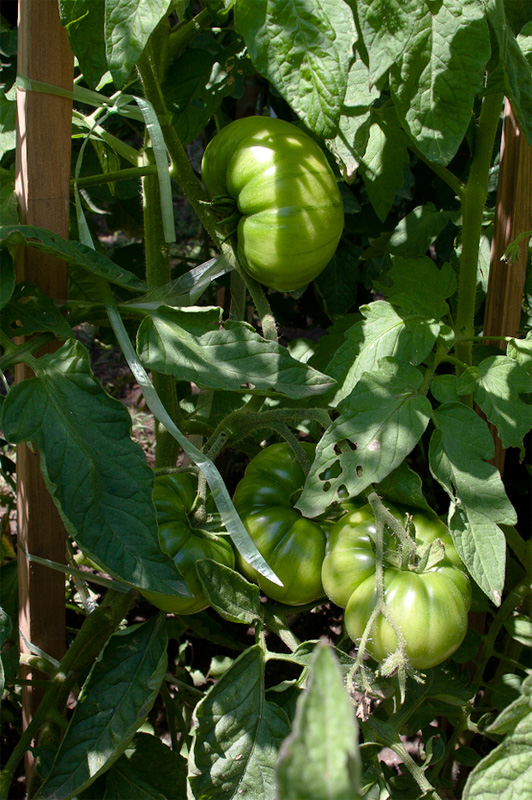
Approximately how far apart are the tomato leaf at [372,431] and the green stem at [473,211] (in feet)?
0.62

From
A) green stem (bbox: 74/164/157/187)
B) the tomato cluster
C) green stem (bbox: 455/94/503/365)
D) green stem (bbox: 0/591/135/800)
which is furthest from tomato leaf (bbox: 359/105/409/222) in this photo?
green stem (bbox: 0/591/135/800)

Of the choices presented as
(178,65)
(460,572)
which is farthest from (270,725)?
(178,65)

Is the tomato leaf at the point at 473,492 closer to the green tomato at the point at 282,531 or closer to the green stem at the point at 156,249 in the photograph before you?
the green tomato at the point at 282,531

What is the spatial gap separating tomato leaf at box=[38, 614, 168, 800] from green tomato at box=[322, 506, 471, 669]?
268mm

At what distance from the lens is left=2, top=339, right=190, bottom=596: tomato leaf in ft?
2.24

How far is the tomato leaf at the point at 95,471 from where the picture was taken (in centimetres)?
68

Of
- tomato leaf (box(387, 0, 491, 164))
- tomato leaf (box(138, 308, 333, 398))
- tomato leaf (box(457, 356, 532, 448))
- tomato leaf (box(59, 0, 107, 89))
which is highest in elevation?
tomato leaf (box(59, 0, 107, 89))

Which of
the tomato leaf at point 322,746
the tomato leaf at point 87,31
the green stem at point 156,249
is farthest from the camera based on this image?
the green stem at point 156,249

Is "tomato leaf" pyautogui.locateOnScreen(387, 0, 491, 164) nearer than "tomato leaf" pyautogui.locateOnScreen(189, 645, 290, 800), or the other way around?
"tomato leaf" pyautogui.locateOnScreen(387, 0, 491, 164)

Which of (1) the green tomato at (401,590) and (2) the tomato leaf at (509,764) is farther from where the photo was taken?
(1) the green tomato at (401,590)

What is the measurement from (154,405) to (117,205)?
1011 millimetres

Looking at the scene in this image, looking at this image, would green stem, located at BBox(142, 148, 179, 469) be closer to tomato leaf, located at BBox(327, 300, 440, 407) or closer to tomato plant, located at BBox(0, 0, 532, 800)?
tomato plant, located at BBox(0, 0, 532, 800)

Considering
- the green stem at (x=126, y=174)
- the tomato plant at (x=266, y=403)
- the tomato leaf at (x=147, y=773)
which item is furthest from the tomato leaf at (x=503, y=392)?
the tomato leaf at (x=147, y=773)

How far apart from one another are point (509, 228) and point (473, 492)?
0.48 meters
